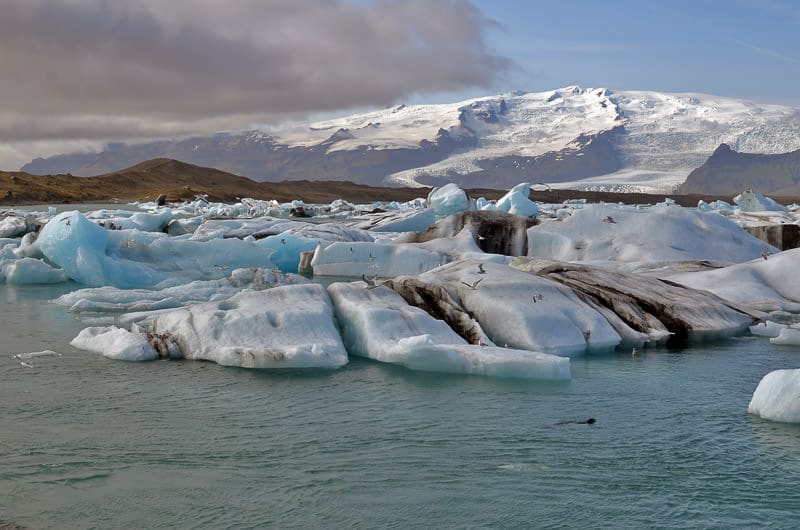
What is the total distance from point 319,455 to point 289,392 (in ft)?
6.56

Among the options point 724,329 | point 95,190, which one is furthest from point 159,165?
point 724,329

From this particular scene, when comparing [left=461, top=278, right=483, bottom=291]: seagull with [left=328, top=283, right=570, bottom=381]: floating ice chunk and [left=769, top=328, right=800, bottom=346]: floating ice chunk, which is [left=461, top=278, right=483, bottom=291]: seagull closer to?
[left=328, top=283, right=570, bottom=381]: floating ice chunk

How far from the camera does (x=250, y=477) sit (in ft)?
19.6

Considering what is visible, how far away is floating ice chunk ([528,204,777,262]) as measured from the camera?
1761 cm

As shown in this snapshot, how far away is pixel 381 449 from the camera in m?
6.63

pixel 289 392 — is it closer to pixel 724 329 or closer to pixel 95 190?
pixel 724 329

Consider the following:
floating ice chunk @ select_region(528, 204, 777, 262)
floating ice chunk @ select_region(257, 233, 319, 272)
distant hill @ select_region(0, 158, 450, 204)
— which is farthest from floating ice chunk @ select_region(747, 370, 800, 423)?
distant hill @ select_region(0, 158, 450, 204)

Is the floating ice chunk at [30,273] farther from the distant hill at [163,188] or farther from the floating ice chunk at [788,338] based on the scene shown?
the distant hill at [163,188]

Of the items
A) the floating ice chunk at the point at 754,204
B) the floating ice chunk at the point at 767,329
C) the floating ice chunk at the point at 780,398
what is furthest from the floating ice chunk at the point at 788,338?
the floating ice chunk at the point at 754,204

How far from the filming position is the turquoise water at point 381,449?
17.9ft

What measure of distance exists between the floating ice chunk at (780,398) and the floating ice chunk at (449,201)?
68.7 ft

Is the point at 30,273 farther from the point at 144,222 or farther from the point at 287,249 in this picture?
the point at 144,222

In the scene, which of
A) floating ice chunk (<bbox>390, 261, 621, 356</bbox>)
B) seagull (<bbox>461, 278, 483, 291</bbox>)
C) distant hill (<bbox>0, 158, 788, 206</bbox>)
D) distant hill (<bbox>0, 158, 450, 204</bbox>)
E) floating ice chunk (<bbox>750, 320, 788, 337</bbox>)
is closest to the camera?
floating ice chunk (<bbox>390, 261, 621, 356</bbox>)

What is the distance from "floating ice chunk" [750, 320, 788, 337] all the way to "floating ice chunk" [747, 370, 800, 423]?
456 cm
